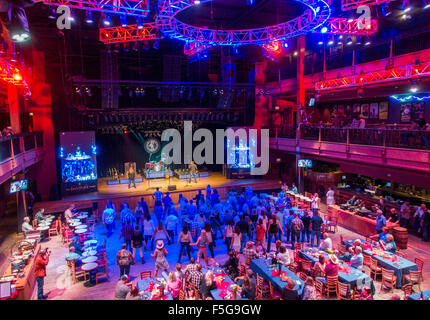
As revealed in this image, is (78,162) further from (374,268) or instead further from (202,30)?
(374,268)

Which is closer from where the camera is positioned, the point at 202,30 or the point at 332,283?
the point at 332,283

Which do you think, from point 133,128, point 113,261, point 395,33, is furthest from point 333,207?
point 133,128

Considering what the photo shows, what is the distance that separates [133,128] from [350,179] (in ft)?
46.0

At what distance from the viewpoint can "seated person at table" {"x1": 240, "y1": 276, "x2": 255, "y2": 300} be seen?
6.68 metres

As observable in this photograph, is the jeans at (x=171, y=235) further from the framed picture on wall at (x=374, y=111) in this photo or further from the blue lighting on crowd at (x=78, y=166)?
the framed picture on wall at (x=374, y=111)

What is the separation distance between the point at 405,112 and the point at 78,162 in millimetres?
16905

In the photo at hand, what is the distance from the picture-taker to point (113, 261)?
9.89 metres

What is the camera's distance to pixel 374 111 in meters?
17.0

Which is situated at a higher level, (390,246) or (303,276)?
(390,246)

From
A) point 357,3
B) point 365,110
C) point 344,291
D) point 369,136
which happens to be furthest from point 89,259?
point 365,110

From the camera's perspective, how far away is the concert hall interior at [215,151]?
26.2ft

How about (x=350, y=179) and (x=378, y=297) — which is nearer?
(x=378, y=297)

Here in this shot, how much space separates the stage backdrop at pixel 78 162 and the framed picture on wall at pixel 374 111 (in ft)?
50.8
